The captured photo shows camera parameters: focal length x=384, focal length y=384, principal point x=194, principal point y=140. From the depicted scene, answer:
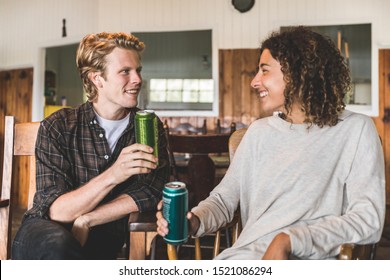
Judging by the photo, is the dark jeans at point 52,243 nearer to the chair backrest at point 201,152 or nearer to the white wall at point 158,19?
the chair backrest at point 201,152

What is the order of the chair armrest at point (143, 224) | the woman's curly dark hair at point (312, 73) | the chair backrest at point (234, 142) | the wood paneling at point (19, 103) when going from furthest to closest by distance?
the wood paneling at point (19, 103), the chair backrest at point (234, 142), the woman's curly dark hair at point (312, 73), the chair armrest at point (143, 224)

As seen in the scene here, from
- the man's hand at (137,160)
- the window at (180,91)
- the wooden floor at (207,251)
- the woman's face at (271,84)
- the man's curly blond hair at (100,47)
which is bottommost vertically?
the wooden floor at (207,251)

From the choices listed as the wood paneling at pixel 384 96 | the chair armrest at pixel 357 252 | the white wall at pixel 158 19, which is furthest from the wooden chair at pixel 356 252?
the white wall at pixel 158 19

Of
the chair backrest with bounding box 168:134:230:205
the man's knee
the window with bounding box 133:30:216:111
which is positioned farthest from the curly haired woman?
the window with bounding box 133:30:216:111

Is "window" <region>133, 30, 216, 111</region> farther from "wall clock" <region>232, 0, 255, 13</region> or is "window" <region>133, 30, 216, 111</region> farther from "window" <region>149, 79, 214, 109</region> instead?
"wall clock" <region>232, 0, 255, 13</region>

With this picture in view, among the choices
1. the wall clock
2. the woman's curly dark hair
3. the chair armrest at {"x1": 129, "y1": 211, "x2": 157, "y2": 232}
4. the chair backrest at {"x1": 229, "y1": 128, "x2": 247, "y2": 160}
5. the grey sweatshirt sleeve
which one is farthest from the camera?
the wall clock

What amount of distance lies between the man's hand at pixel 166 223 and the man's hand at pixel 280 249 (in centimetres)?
22

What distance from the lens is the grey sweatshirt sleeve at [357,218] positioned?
858mm

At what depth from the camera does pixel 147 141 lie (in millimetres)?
906

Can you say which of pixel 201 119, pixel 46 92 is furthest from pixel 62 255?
pixel 46 92

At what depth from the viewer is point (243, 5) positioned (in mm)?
3750

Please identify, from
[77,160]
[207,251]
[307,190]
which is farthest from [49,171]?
[207,251]

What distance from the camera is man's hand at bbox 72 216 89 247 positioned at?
1.06 metres

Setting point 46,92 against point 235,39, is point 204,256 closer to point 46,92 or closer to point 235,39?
point 235,39
